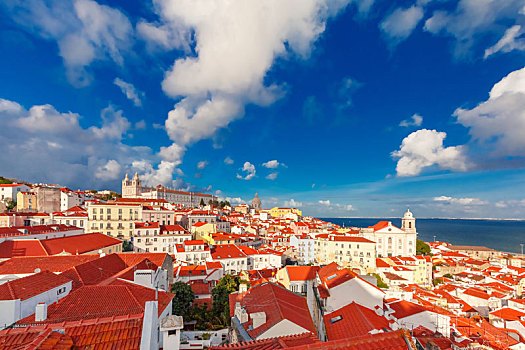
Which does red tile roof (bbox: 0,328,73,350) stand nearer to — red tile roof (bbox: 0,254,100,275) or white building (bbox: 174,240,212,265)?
red tile roof (bbox: 0,254,100,275)

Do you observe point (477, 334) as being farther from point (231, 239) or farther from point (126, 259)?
point (231, 239)

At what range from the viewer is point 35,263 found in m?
18.0

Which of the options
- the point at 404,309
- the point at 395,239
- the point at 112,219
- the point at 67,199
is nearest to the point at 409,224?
the point at 395,239

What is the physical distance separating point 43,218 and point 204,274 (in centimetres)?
3040

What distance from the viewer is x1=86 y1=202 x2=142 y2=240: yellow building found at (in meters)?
40.3

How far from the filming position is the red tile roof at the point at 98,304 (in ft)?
30.9

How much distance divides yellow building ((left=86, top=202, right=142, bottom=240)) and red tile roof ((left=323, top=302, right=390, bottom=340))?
36.5 metres

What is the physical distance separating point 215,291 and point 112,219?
2699 cm

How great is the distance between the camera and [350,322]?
12195 mm

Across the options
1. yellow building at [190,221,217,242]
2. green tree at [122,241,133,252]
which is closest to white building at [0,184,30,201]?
green tree at [122,241,133,252]

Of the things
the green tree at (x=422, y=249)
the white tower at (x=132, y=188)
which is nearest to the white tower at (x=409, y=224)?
the green tree at (x=422, y=249)

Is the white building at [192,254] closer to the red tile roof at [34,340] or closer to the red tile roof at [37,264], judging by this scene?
the red tile roof at [37,264]

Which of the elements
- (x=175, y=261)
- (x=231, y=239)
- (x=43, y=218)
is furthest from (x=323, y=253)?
(x=43, y=218)

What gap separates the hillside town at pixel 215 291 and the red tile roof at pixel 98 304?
0.07m
